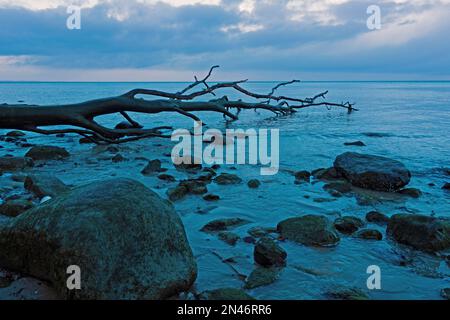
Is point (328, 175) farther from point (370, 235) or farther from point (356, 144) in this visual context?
point (356, 144)

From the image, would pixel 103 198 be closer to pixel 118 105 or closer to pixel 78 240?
pixel 78 240

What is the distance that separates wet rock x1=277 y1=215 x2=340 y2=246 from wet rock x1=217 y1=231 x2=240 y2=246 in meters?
0.67

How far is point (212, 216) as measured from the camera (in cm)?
594

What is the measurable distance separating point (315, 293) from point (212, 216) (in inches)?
97.1

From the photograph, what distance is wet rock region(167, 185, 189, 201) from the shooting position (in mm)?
6828

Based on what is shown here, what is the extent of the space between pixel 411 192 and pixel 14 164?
9.03m

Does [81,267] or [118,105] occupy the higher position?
[118,105]

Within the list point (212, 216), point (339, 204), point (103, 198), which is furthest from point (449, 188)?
point (103, 198)

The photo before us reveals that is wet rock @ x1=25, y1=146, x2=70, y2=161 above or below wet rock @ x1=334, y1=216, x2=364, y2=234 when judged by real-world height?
above

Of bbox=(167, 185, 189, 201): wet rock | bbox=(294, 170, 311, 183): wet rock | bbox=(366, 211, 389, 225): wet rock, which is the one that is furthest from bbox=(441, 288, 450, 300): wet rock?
bbox=(294, 170, 311, 183): wet rock

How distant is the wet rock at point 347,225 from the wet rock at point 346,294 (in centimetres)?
159

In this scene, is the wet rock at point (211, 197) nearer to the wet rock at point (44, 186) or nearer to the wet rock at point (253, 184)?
the wet rock at point (253, 184)

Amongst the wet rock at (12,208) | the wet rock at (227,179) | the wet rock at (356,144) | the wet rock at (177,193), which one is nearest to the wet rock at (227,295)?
the wet rock at (177,193)

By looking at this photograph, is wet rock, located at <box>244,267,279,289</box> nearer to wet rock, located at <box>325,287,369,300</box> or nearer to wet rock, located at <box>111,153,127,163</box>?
wet rock, located at <box>325,287,369,300</box>
